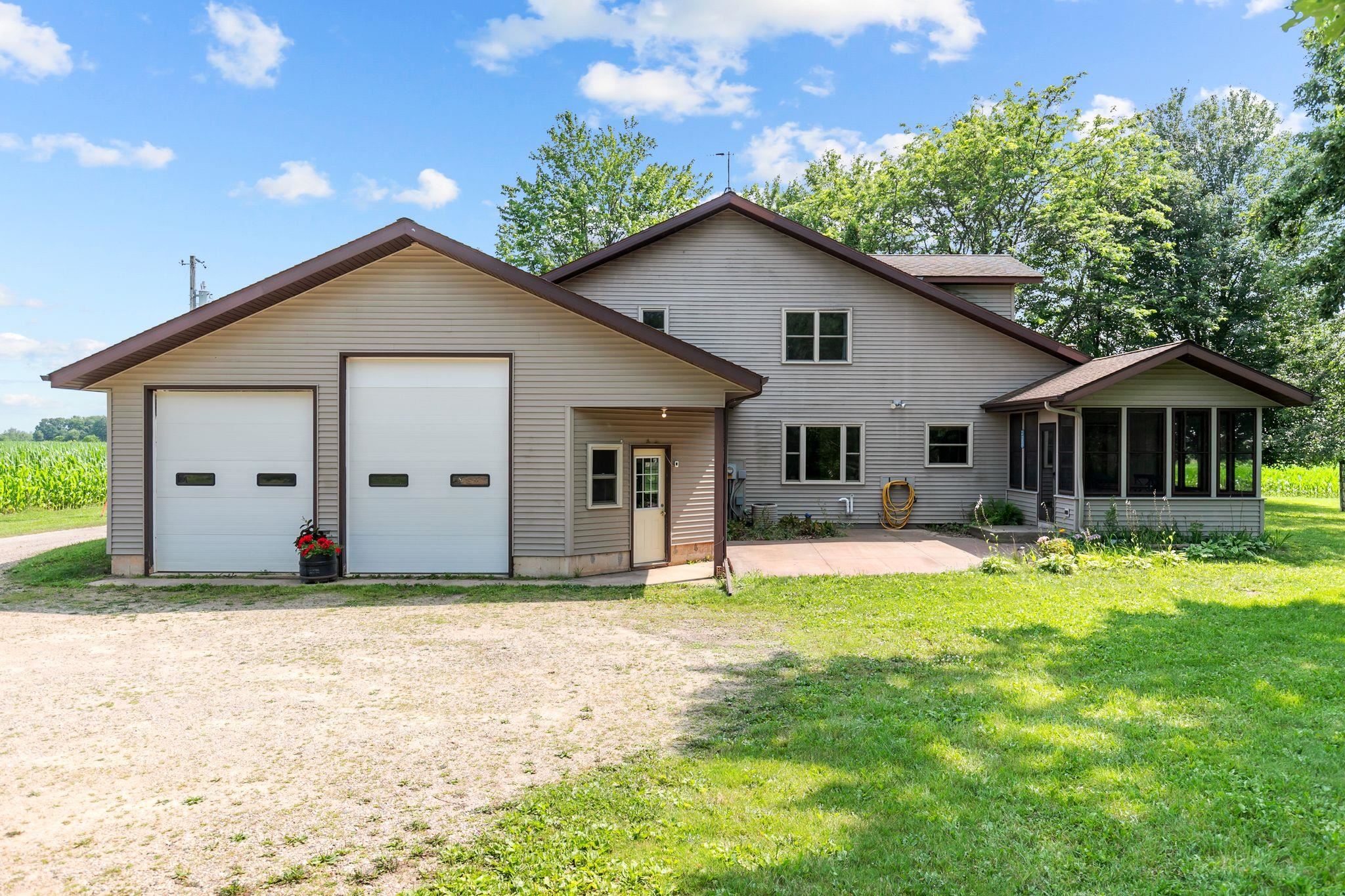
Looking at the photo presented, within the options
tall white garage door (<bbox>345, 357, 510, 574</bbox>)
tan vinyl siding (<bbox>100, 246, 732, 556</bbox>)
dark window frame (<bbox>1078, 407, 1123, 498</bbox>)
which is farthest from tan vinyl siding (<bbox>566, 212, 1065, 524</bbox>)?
tall white garage door (<bbox>345, 357, 510, 574</bbox>)

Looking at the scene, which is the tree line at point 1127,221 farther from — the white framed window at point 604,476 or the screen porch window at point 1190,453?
the white framed window at point 604,476

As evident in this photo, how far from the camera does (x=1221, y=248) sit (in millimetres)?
26328

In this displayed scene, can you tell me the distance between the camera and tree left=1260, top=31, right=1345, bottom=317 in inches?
527

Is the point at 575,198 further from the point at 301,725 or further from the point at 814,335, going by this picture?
the point at 301,725

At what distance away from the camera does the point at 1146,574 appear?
1100 centimetres

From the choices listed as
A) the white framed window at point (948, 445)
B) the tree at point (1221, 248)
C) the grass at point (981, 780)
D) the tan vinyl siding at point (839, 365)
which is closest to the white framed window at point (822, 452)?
the tan vinyl siding at point (839, 365)

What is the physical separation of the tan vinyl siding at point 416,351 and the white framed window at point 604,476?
0.55 m

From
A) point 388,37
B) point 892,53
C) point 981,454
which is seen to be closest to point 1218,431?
point 981,454

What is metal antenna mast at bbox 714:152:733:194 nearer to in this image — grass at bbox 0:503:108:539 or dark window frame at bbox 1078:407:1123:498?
dark window frame at bbox 1078:407:1123:498

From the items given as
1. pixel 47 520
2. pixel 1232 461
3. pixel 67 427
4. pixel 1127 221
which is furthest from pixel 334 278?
pixel 67 427

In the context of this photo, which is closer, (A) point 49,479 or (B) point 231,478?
(B) point 231,478

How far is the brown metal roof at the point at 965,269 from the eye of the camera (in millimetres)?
18609

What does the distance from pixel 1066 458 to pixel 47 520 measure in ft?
81.8

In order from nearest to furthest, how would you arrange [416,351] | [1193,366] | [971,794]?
[971,794]
[416,351]
[1193,366]
